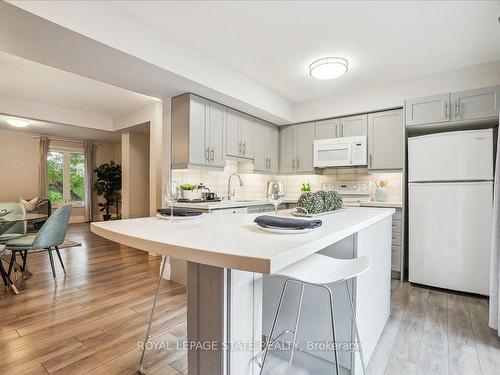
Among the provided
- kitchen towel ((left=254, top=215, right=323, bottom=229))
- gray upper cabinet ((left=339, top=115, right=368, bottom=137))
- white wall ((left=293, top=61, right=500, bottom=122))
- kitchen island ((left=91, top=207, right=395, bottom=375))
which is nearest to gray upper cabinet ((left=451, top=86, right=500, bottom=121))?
white wall ((left=293, top=61, right=500, bottom=122))

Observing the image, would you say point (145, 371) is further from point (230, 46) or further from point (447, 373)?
point (230, 46)

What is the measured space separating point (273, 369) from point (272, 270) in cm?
130

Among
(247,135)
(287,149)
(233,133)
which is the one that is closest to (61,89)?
(233,133)

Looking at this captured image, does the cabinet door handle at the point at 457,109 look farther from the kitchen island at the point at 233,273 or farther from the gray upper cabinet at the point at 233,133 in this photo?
the gray upper cabinet at the point at 233,133

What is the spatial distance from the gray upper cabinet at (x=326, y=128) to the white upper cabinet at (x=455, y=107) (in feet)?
3.23

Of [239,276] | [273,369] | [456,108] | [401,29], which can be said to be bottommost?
[273,369]

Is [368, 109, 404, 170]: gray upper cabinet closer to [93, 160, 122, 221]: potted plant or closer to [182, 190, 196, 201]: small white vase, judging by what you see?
[182, 190, 196, 201]: small white vase

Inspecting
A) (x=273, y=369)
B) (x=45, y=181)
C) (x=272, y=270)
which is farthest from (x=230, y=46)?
(x=45, y=181)

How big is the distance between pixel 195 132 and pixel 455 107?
292cm

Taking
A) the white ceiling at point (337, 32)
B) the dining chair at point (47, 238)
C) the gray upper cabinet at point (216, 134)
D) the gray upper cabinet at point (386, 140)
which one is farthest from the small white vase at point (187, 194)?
the gray upper cabinet at point (386, 140)

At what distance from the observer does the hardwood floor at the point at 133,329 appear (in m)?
1.62

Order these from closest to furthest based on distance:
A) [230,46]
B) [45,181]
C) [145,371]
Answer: [145,371] → [230,46] → [45,181]

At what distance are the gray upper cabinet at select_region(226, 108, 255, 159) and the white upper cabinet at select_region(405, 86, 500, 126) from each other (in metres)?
2.01

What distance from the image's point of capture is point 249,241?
0.87 meters
